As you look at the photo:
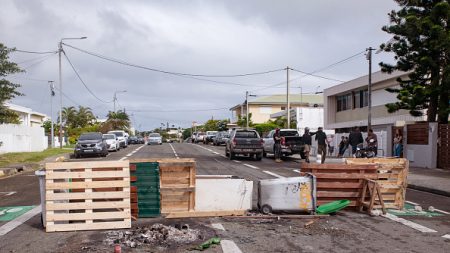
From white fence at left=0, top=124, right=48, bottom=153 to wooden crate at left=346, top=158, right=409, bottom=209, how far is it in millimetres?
26185

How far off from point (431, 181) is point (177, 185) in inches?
404

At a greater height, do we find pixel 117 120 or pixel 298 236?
pixel 117 120

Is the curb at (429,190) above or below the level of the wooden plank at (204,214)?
below

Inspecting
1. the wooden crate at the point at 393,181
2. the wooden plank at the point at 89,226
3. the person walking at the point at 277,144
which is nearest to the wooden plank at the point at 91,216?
the wooden plank at the point at 89,226

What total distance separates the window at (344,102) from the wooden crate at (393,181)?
34060mm

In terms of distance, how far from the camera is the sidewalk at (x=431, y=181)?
46.0 ft

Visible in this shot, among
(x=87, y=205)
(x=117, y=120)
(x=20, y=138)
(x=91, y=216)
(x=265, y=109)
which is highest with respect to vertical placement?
(x=265, y=109)

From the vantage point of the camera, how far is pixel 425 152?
21.8 m

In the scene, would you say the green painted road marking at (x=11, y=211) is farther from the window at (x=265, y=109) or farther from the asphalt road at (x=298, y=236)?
the window at (x=265, y=109)

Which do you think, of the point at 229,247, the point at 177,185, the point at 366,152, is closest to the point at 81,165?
the point at 177,185

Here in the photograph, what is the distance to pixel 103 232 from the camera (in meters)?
8.20

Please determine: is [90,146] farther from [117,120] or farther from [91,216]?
[117,120]

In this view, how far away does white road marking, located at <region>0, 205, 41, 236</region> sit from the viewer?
846 cm

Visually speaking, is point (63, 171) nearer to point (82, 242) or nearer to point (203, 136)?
point (82, 242)
